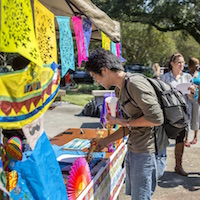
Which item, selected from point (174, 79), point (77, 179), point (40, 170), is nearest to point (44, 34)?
point (40, 170)

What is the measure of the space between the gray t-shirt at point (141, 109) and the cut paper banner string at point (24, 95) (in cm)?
70

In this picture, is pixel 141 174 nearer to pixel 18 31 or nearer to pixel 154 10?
pixel 18 31

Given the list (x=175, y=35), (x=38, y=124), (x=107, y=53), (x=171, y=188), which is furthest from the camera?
(x=175, y=35)

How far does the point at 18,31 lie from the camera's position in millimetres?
1207

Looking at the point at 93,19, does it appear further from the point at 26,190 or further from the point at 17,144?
the point at 26,190

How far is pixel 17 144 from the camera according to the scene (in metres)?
1.37

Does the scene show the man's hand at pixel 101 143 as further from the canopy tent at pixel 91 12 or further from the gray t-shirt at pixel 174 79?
the gray t-shirt at pixel 174 79

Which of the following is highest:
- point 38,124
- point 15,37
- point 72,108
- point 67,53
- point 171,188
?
point 15,37

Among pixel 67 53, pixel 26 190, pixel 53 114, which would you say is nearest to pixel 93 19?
pixel 67 53

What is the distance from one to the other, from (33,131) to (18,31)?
0.44m

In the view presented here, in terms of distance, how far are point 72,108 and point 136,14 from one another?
7.31 m

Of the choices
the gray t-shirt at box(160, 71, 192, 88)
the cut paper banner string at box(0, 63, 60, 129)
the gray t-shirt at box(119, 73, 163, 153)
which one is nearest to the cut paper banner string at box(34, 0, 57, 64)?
the cut paper banner string at box(0, 63, 60, 129)

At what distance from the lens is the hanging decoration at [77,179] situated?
1825 mm

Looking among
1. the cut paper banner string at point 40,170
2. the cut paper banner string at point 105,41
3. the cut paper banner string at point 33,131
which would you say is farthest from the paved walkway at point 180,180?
the cut paper banner string at point 33,131
